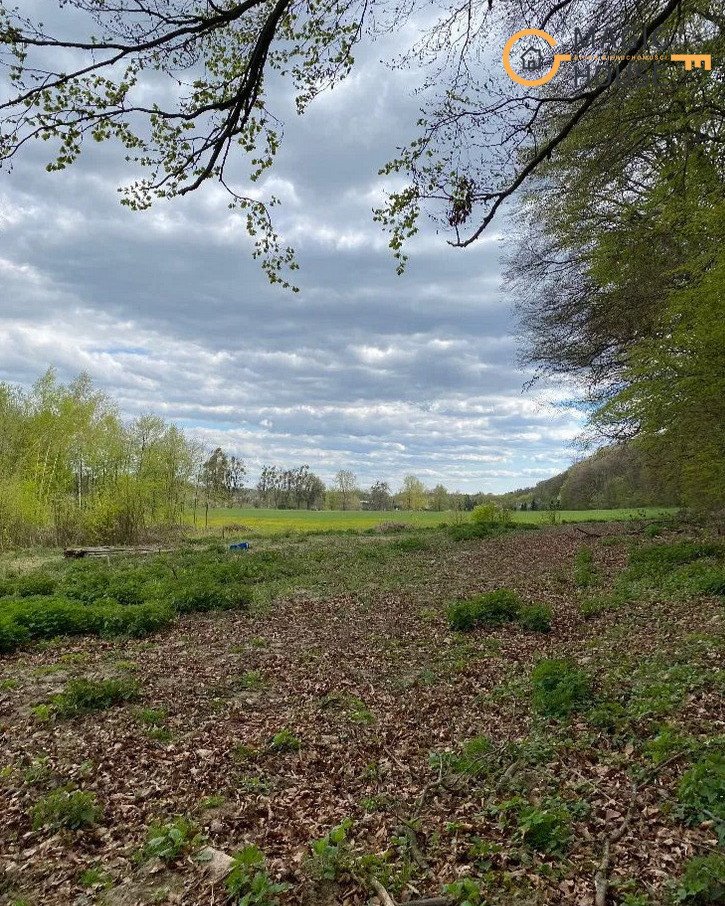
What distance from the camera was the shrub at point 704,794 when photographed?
11.0 ft

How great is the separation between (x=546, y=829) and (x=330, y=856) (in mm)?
1355

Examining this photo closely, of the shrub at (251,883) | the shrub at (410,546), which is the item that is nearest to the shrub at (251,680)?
the shrub at (251,883)

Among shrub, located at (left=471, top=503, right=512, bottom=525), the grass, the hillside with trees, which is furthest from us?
the grass

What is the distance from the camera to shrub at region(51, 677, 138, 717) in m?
5.97

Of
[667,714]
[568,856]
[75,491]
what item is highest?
[75,491]

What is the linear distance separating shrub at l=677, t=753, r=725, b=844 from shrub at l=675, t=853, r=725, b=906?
0.30m

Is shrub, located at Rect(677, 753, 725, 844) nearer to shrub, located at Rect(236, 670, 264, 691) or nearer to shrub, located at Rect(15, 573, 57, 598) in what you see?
shrub, located at Rect(236, 670, 264, 691)

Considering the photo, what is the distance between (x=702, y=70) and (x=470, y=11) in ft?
13.6

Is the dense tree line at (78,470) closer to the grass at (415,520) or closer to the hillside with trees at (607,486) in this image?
the grass at (415,520)

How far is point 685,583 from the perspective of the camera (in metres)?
9.10

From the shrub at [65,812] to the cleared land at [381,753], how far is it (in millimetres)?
13

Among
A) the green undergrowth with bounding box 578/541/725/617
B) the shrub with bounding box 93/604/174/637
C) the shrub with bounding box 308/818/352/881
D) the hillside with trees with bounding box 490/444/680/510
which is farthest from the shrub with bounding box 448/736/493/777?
the hillside with trees with bounding box 490/444/680/510

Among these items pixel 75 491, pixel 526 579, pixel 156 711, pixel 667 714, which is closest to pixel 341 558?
pixel 526 579

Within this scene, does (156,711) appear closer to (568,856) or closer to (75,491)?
(568,856)
